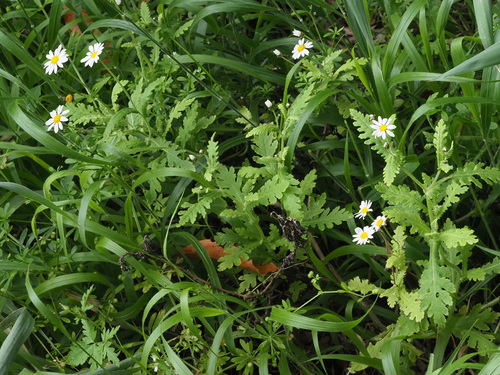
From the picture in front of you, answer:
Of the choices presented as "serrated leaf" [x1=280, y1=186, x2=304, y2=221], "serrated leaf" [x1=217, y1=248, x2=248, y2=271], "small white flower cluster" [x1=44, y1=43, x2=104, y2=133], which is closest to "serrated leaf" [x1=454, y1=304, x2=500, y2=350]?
"serrated leaf" [x1=280, y1=186, x2=304, y2=221]

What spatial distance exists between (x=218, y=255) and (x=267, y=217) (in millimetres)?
236

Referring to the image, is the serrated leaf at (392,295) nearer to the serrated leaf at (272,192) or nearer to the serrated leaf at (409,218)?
the serrated leaf at (409,218)

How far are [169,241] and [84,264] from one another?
39 centimetres

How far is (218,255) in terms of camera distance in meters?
2.17

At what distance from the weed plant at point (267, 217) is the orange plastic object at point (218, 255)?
0.01 m

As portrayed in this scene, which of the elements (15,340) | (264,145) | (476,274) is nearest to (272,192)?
(264,145)

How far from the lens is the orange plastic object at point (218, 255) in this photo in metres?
2.03

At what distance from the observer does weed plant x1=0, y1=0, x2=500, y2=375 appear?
168 centimetres

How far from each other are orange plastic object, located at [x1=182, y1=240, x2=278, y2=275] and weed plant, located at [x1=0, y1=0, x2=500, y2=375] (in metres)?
0.01

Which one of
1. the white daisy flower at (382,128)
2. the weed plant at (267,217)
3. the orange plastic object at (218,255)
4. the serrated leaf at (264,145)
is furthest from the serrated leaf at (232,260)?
the white daisy flower at (382,128)

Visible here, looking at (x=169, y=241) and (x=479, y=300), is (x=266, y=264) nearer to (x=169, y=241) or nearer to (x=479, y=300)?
Result: (x=169, y=241)

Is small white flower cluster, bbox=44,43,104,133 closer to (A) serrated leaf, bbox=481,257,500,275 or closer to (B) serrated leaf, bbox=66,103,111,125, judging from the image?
(B) serrated leaf, bbox=66,103,111,125

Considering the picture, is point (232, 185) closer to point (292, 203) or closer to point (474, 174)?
point (292, 203)

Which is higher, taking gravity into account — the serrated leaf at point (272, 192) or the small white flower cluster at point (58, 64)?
the small white flower cluster at point (58, 64)
